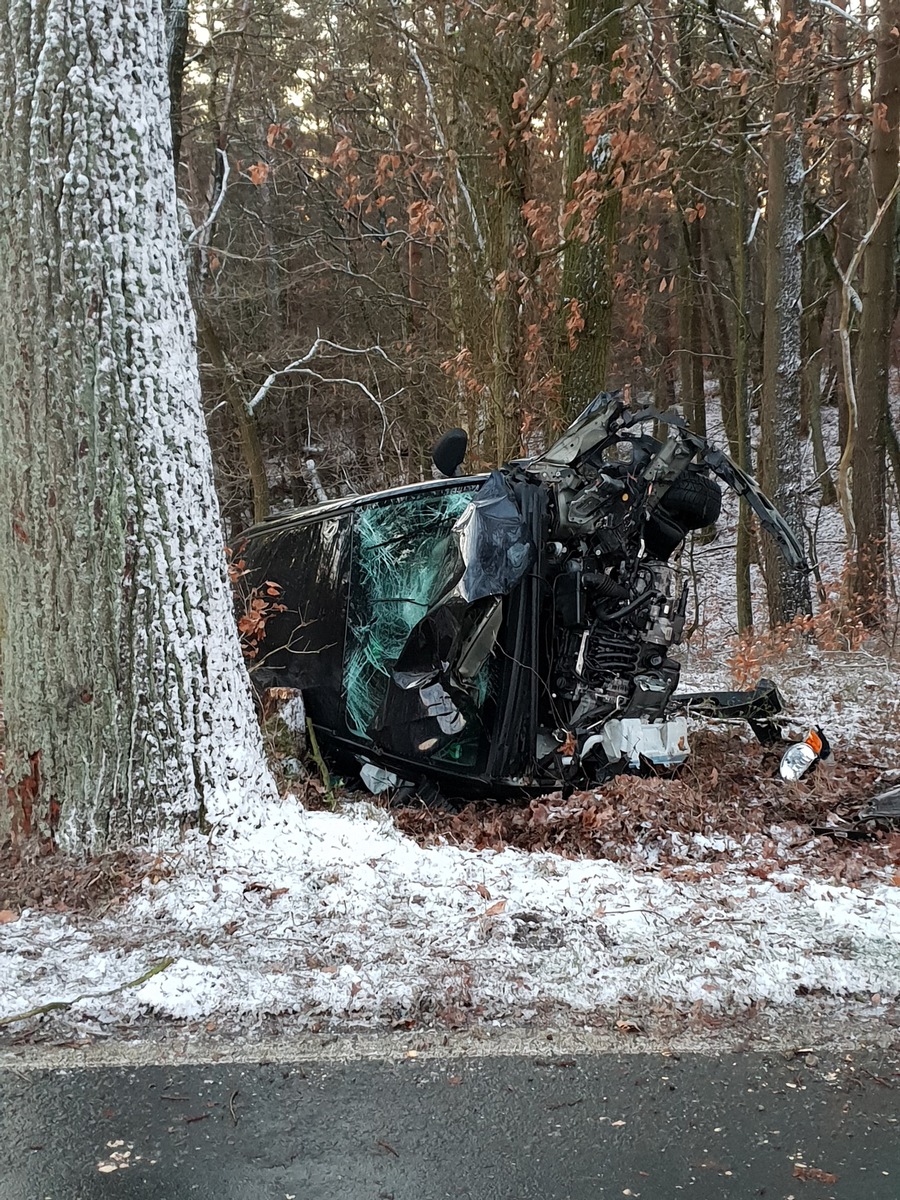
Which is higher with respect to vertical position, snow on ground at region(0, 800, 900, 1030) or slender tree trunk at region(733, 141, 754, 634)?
slender tree trunk at region(733, 141, 754, 634)

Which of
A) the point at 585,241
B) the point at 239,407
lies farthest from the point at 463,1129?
the point at 239,407

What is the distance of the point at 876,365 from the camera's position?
41.2ft

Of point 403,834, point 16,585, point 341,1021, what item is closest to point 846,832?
point 403,834

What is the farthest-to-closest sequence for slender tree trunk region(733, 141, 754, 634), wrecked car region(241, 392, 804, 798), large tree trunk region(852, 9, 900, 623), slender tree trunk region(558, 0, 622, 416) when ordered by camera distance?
slender tree trunk region(733, 141, 754, 634), large tree trunk region(852, 9, 900, 623), slender tree trunk region(558, 0, 622, 416), wrecked car region(241, 392, 804, 798)

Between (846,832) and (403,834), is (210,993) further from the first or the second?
(846,832)

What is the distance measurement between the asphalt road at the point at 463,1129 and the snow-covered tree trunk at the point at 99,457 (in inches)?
64.2

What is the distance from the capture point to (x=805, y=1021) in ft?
10.6

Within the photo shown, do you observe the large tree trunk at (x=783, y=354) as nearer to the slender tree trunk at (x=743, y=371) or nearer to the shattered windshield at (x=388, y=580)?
the slender tree trunk at (x=743, y=371)

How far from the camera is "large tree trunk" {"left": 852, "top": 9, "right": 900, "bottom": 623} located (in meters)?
11.9

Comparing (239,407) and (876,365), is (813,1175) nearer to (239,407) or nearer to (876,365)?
(876,365)

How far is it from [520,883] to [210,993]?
1384 millimetres

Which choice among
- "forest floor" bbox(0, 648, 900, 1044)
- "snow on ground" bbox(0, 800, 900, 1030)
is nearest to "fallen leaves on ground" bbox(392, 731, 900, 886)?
"forest floor" bbox(0, 648, 900, 1044)

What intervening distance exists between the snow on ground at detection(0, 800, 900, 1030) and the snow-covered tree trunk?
21.6 inches

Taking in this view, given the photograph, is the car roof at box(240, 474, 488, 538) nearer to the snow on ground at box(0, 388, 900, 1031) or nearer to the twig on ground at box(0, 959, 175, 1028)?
the snow on ground at box(0, 388, 900, 1031)
